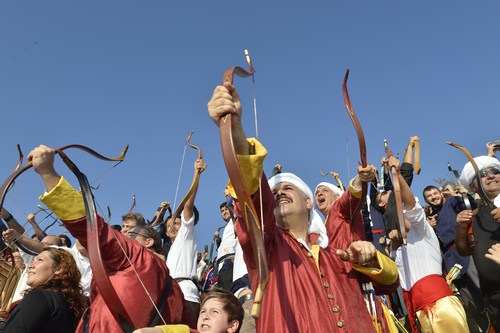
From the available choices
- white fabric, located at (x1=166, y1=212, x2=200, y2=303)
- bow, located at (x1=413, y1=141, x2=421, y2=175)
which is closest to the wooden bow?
bow, located at (x1=413, y1=141, x2=421, y2=175)

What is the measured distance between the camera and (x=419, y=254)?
4.64 metres

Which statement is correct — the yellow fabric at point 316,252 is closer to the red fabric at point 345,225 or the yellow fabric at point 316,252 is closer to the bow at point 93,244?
the red fabric at point 345,225

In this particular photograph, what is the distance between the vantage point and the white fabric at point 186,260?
493cm

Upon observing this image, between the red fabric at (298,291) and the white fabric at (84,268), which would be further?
the white fabric at (84,268)

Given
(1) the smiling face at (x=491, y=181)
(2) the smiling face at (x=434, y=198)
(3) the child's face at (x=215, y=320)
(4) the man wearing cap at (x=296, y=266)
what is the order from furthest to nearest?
(2) the smiling face at (x=434, y=198)
(1) the smiling face at (x=491, y=181)
(3) the child's face at (x=215, y=320)
(4) the man wearing cap at (x=296, y=266)

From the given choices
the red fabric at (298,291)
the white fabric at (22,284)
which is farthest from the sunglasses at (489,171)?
the white fabric at (22,284)

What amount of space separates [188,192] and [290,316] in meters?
3.09

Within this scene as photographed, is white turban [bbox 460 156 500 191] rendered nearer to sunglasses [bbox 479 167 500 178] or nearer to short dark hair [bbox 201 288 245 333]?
sunglasses [bbox 479 167 500 178]

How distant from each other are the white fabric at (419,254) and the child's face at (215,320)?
2023mm

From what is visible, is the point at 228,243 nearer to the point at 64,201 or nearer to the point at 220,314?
the point at 220,314

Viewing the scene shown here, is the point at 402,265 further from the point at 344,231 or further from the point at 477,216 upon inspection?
the point at 344,231

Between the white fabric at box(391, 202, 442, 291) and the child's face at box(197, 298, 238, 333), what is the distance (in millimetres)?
2023

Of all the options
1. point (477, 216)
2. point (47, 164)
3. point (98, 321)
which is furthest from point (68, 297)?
point (477, 216)

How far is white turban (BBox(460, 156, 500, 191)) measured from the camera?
16.3 ft
